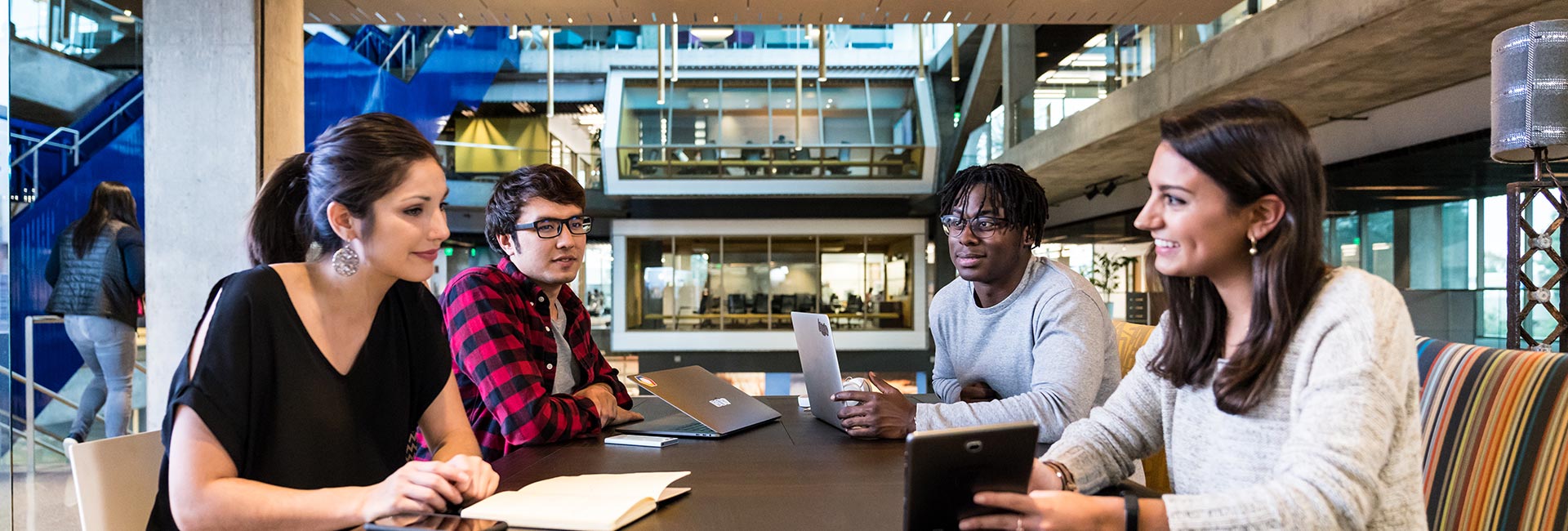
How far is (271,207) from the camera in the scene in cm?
163

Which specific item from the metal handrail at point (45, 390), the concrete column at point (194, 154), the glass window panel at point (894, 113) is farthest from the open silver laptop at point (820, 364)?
the glass window panel at point (894, 113)

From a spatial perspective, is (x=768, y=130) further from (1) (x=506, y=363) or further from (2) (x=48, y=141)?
Answer: (1) (x=506, y=363)

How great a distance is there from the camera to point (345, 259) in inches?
62.4

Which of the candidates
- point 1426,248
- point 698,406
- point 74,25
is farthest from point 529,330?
point 1426,248

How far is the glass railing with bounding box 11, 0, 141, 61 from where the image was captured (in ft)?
11.3

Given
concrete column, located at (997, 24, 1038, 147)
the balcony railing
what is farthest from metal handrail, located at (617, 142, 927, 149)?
concrete column, located at (997, 24, 1038, 147)

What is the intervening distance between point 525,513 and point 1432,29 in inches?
214

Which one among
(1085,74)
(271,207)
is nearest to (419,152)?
(271,207)

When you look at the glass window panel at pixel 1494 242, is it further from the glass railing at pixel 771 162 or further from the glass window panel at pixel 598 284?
the glass window panel at pixel 598 284

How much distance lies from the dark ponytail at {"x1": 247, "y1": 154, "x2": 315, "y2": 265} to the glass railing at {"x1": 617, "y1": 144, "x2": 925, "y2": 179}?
14.5m

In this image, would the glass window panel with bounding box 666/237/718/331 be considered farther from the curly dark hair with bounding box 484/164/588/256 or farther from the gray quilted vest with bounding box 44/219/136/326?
the curly dark hair with bounding box 484/164/588/256

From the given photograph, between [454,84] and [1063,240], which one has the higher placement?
[454,84]

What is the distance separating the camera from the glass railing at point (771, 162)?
1614 centimetres

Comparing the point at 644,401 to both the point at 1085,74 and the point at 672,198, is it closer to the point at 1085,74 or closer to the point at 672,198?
the point at 1085,74
